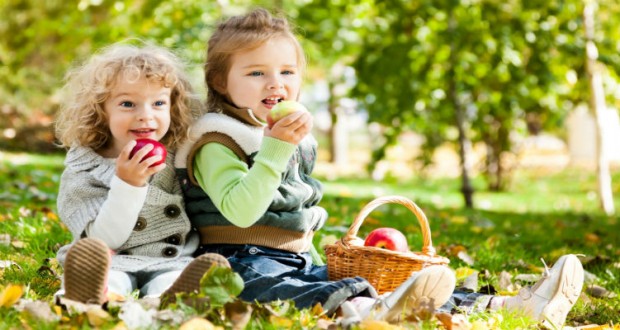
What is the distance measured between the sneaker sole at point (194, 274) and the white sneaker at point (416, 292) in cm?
53

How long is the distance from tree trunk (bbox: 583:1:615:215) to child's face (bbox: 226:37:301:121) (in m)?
6.20

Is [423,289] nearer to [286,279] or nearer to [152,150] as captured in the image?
[286,279]

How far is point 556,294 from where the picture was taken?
2600 mm

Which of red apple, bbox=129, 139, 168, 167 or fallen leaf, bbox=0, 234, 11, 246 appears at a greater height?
red apple, bbox=129, 139, 168, 167

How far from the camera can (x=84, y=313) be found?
84.8 inches

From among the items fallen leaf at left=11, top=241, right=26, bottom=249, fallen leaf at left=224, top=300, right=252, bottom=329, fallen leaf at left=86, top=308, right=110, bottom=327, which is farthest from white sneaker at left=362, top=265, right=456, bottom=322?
fallen leaf at left=11, top=241, right=26, bottom=249

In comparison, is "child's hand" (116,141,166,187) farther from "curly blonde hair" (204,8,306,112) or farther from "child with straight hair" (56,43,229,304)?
"curly blonde hair" (204,8,306,112)

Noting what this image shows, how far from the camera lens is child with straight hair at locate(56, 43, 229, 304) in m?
2.60

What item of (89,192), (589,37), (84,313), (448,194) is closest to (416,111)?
(589,37)

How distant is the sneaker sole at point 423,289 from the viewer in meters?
2.32

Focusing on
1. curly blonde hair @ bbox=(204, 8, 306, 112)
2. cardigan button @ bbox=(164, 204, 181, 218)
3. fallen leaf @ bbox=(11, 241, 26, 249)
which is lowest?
fallen leaf @ bbox=(11, 241, 26, 249)

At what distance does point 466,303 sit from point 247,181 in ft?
3.21

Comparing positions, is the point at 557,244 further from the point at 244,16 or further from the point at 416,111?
the point at 416,111

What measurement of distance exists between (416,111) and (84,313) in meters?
6.44
